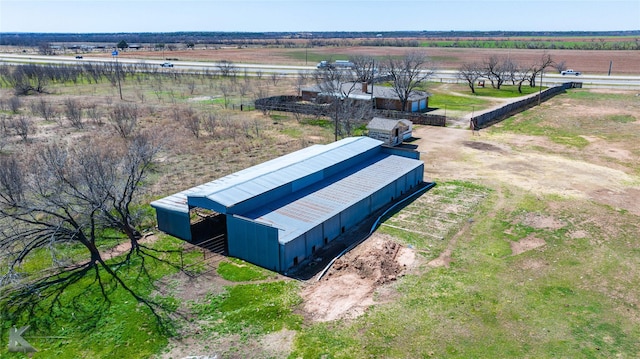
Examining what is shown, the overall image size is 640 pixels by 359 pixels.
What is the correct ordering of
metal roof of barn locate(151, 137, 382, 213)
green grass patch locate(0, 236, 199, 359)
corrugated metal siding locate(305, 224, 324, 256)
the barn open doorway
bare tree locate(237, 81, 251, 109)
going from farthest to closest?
bare tree locate(237, 81, 251, 109) → the barn open doorway → metal roof of barn locate(151, 137, 382, 213) → corrugated metal siding locate(305, 224, 324, 256) → green grass patch locate(0, 236, 199, 359)

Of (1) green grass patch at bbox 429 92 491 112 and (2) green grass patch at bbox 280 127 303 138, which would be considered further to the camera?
(1) green grass patch at bbox 429 92 491 112

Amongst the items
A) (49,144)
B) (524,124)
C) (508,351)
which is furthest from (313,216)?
(524,124)

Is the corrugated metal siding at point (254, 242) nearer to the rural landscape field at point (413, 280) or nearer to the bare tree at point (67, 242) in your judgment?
the rural landscape field at point (413, 280)

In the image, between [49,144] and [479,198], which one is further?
[49,144]

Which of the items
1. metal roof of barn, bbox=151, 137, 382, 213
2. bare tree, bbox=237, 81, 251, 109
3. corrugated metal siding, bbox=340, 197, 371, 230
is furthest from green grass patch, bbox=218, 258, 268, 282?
bare tree, bbox=237, 81, 251, 109

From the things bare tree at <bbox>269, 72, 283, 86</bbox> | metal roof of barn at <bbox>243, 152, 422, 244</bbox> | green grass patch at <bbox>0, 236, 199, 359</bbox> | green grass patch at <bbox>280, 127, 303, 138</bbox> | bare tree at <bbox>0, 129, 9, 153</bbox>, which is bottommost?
green grass patch at <bbox>0, 236, 199, 359</bbox>

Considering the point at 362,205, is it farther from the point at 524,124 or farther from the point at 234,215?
the point at 524,124

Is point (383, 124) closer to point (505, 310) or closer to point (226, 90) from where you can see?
point (505, 310)

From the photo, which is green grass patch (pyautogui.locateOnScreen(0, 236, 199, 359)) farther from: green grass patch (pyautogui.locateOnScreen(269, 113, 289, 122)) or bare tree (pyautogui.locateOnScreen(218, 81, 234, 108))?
bare tree (pyautogui.locateOnScreen(218, 81, 234, 108))
